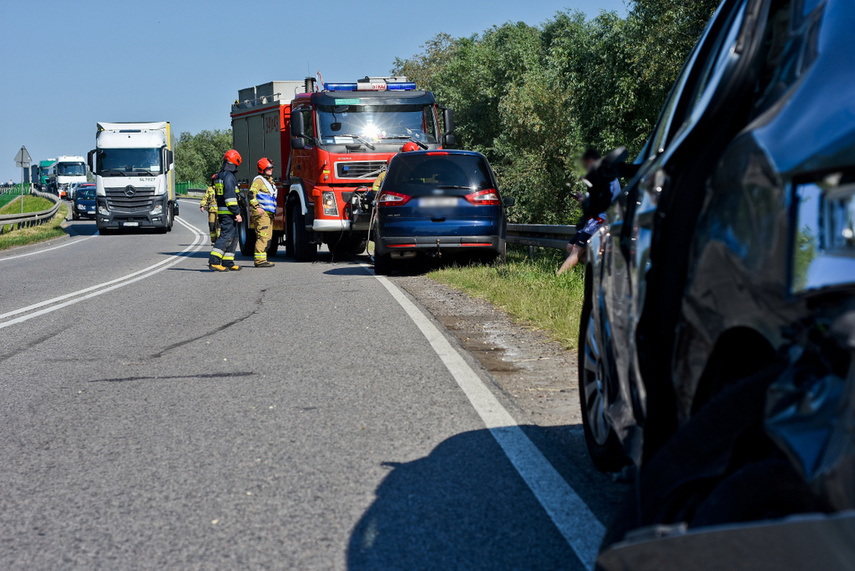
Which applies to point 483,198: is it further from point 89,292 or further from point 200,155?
point 200,155

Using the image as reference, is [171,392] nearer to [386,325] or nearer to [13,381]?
[13,381]

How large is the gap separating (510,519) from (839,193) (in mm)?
2155

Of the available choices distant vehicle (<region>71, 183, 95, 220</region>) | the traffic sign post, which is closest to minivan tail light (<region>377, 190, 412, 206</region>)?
the traffic sign post

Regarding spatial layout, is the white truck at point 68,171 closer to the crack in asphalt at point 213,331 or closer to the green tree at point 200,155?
the crack in asphalt at point 213,331

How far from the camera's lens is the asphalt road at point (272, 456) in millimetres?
3291

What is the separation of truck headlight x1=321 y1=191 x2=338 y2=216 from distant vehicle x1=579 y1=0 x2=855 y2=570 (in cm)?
1408

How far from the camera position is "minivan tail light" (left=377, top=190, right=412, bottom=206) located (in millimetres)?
13945

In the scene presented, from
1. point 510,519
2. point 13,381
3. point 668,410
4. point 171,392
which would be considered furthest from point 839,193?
point 13,381

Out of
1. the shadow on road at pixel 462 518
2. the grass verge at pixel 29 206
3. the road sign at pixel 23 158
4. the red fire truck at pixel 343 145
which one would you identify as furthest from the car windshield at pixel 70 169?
the shadow on road at pixel 462 518

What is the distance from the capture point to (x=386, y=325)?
29.4 ft

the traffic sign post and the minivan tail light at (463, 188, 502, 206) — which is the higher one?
the traffic sign post

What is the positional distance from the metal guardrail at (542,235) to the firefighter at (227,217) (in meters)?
4.82

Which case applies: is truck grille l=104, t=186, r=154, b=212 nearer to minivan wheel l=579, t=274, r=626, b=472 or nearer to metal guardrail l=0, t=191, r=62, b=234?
metal guardrail l=0, t=191, r=62, b=234

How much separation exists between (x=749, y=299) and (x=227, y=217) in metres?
14.8
